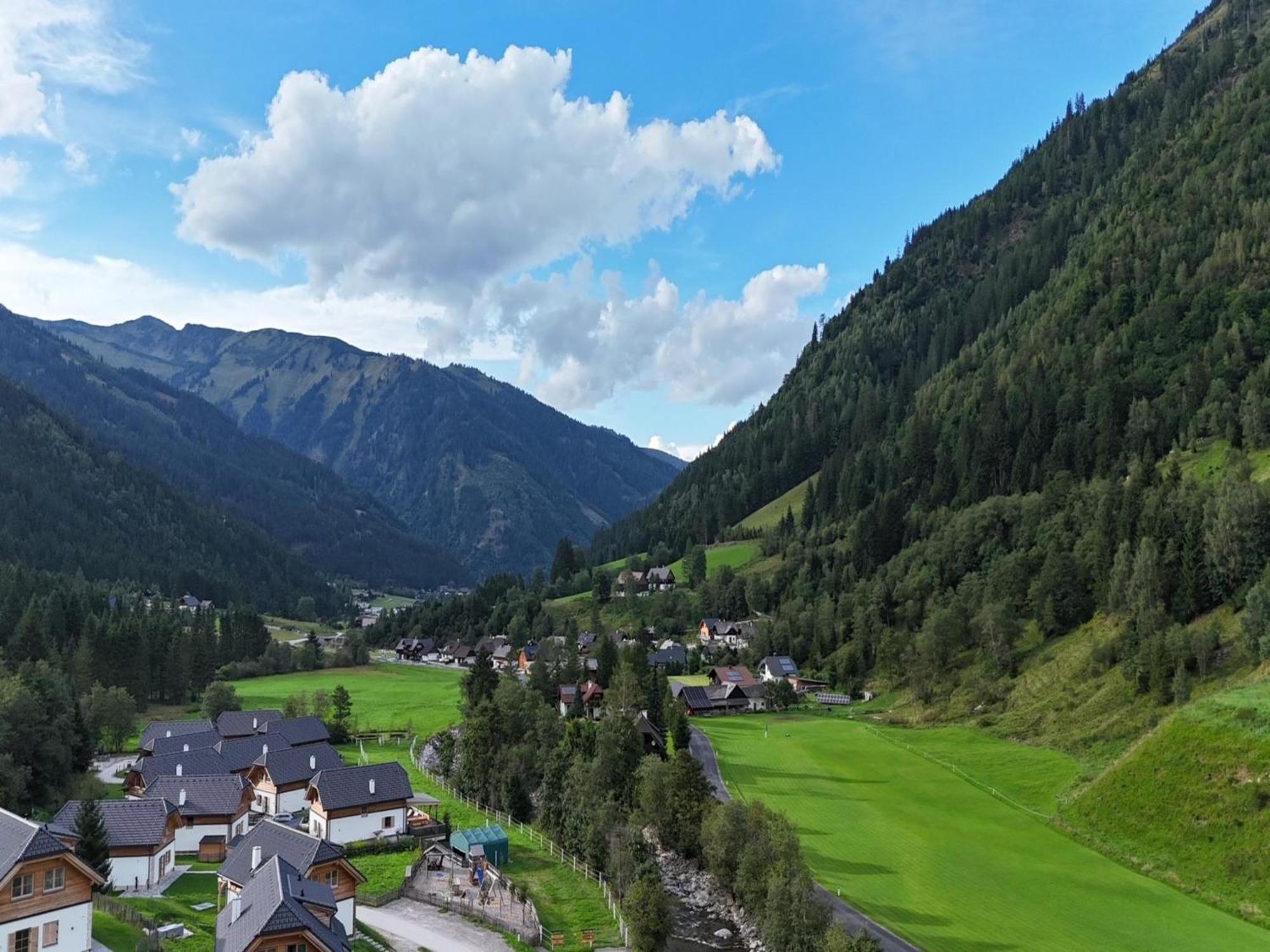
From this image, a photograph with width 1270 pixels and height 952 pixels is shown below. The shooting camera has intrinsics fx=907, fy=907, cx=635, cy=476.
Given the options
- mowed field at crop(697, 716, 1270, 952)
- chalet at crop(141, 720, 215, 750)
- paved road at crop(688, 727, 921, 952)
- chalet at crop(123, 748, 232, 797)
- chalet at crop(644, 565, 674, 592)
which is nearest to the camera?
paved road at crop(688, 727, 921, 952)

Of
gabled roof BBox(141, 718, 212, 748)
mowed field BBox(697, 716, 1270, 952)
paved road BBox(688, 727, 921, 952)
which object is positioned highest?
mowed field BBox(697, 716, 1270, 952)

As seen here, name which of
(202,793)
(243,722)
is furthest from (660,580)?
(202,793)

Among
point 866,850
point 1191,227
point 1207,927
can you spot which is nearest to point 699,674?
point 866,850

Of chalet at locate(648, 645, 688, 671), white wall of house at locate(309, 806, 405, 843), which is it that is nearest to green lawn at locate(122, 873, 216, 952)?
white wall of house at locate(309, 806, 405, 843)

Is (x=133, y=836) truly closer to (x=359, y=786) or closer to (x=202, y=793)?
(x=202, y=793)

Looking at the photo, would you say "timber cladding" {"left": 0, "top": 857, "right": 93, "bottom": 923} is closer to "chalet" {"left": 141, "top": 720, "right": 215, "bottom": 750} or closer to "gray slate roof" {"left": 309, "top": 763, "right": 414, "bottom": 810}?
"gray slate roof" {"left": 309, "top": 763, "right": 414, "bottom": 810}

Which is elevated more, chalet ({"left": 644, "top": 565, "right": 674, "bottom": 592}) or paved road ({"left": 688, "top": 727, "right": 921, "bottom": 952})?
chalet ({"left": 644, "top": 565, "right": 674, "bottom": 592})

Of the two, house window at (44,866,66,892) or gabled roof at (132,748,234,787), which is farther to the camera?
gabled roof at (132,748,234,787)
